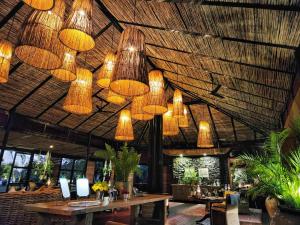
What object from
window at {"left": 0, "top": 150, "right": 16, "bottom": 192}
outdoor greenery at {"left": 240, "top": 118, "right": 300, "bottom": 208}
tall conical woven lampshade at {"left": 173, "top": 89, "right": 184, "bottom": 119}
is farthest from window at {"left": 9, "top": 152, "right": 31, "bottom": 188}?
outdoor greenery at {"left": 240, "top": 118, "right": 300, "bottom": 208}

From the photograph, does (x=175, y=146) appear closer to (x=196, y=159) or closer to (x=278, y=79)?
(x=196, y=159)

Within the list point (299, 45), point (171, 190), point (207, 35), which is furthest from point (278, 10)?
point (171, 190)

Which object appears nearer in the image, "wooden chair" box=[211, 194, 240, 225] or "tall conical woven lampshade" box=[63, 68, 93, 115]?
"tall conical woven lampshade" box=[63, 68, 93, 115]

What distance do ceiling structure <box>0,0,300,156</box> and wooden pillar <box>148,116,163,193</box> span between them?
1855mm

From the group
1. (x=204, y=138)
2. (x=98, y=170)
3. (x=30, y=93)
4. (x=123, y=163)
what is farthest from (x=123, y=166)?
(x=98, y=170)

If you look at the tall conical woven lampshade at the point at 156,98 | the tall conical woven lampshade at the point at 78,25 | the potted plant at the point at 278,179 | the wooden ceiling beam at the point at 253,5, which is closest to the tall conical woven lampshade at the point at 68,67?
the tall conical woven lampshade at the point at 78,25

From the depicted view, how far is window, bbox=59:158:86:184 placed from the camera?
12.0m

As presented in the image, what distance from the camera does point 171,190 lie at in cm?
1246

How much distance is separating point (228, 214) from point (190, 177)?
851cm

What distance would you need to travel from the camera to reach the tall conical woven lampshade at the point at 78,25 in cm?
218

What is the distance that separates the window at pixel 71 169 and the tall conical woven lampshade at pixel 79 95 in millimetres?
9889

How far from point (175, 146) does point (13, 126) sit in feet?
28.2

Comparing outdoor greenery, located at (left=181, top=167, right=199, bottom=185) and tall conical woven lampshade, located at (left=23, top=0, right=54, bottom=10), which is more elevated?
tall conical woven lampshade, located at (left=23, top=0, right=54, bottom=10)

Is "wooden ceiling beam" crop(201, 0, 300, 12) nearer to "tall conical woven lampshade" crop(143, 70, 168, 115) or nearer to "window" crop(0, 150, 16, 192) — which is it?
"tall conical woven lampshade" crop(143, 70, 168, 115)
